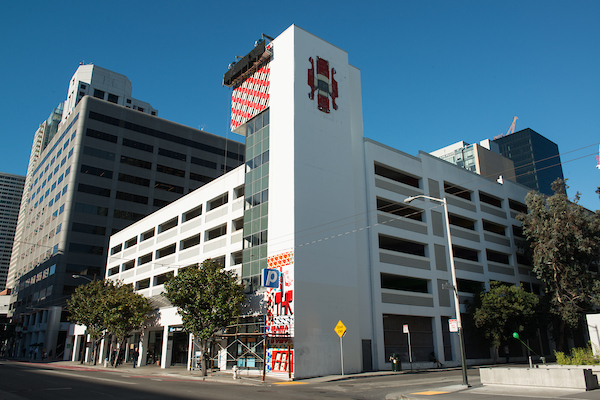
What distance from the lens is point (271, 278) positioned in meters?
32.2

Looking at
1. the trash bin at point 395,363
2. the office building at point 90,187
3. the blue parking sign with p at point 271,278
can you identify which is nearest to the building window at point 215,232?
the blue parking sign with p at point 271,278

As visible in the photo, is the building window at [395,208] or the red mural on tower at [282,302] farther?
the building window at [395,208]

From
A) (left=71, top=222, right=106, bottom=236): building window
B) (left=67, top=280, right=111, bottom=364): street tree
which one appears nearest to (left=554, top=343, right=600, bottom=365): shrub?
(left=67, top=280, right=111, bottom=364): street tree

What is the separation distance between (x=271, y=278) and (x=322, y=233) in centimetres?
577

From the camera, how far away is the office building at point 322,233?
108 ft

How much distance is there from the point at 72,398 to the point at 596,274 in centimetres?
4837

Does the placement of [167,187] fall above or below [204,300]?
above

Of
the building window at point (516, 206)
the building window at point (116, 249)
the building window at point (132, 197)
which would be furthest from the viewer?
the building window at point (132, 197)

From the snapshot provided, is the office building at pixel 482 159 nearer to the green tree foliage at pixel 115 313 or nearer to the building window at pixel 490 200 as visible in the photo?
the building window at pixel 490 200

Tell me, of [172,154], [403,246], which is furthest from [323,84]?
[172,154]

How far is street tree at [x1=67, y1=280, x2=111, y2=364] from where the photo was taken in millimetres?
46844

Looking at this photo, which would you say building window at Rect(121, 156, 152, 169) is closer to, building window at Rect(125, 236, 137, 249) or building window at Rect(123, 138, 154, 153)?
building window at Rect(123, 138, 154, 153)

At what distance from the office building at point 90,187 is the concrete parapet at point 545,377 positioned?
229 feet

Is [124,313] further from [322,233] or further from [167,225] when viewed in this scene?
[322,233]
